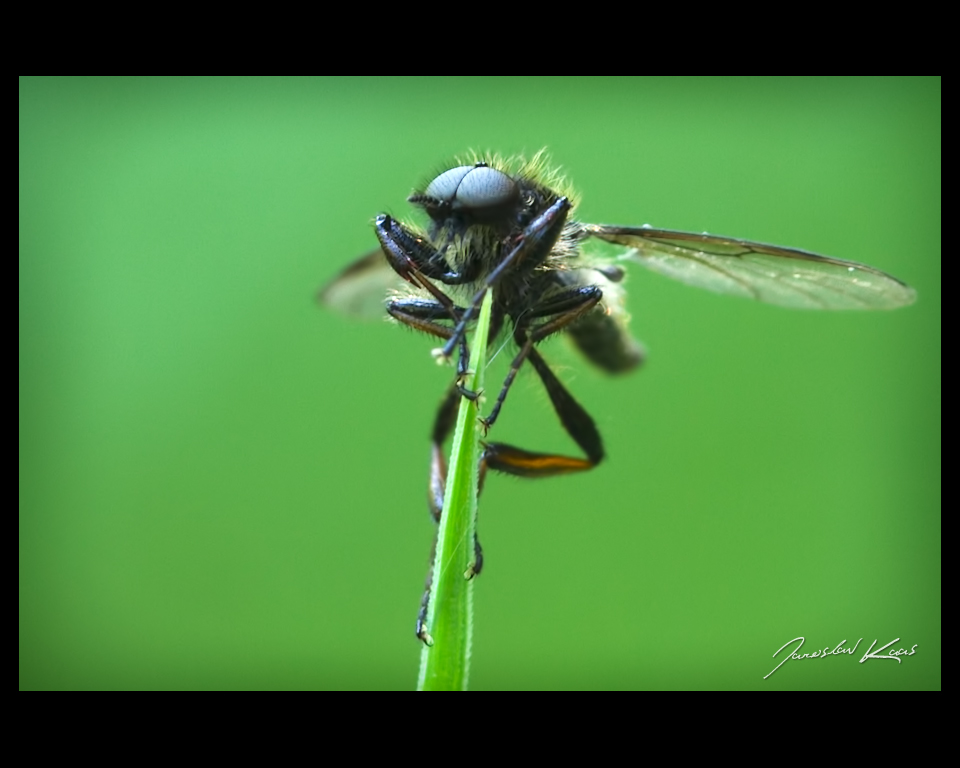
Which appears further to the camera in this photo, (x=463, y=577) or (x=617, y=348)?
(x=617, y=348)

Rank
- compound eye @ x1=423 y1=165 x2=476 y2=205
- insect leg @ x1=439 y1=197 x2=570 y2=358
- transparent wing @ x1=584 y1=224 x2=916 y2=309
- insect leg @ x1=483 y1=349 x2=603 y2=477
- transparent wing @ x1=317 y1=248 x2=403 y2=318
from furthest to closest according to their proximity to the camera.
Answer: transparent wing @ x1=317 y1=248 x2=403 y2=318, insect leg @ x1=483 y1=349 x2=603 y2=477, transparent wing @ x1=584 y1=224 x2=916 y2=309, compound eye @ x1=423 y1=165 x2=476 y2=205, insect leg @ x1=439 y1=197 x2=570 y2=358

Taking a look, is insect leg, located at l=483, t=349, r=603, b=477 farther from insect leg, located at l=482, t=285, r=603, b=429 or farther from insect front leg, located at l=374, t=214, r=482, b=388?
insect front leg, located at l=374, t=214, r=482, b=388

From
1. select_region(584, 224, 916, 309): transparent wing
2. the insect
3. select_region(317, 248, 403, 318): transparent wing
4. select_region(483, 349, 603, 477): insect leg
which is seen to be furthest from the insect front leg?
select_region(317, 248, 403, 318): transparent wing

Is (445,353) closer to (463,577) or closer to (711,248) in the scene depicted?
(463,577)

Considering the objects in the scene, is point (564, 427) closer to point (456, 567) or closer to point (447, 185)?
point (447, 185)

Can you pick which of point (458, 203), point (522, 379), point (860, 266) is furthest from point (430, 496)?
point (860, 266)
